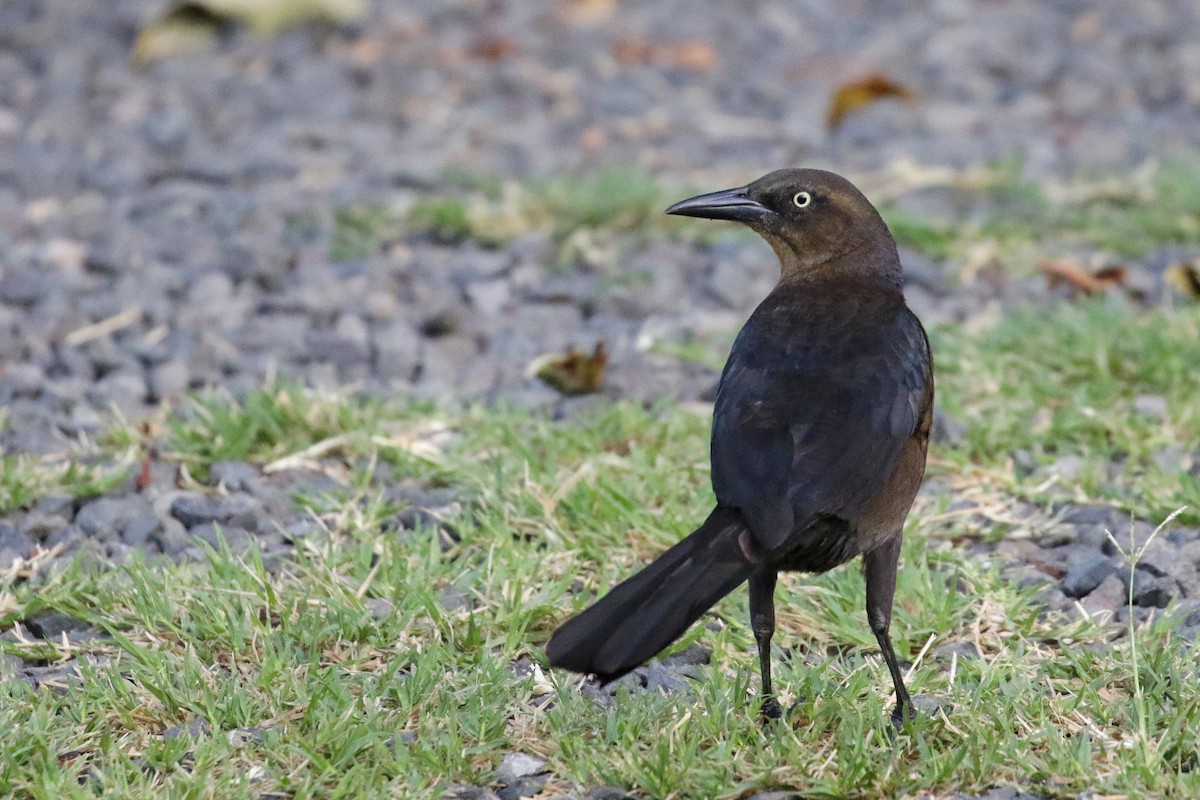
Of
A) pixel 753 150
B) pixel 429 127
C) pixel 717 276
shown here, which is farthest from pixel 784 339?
pixel 429 127

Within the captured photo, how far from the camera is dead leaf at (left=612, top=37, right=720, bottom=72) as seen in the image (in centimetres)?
922

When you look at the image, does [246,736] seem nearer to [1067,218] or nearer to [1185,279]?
[1185,279]

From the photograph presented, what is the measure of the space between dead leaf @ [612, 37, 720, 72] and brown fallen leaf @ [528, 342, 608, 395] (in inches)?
164

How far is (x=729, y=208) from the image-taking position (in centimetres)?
415

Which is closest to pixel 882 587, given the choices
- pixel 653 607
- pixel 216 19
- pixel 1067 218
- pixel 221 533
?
pixel 653 607

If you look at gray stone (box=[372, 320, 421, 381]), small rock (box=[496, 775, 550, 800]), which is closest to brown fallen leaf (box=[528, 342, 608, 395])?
gray stone (box=[372, 320, 421, 381])

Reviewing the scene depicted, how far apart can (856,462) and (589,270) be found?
11.1 ft

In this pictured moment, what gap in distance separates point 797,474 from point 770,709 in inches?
18.6

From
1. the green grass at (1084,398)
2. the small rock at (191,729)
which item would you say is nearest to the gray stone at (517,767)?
the small rock at (191,729)

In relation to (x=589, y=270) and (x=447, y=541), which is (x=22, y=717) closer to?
(x=447, y=541)

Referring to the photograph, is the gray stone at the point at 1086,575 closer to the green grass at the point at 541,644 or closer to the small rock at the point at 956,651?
the green grass at the point at 541,644

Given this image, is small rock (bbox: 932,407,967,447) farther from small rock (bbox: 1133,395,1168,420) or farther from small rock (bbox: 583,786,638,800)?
small rock (bbox: 583,786,638,800)

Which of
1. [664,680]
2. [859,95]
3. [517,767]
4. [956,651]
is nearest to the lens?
[517,767]

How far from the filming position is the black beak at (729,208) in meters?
4.12
